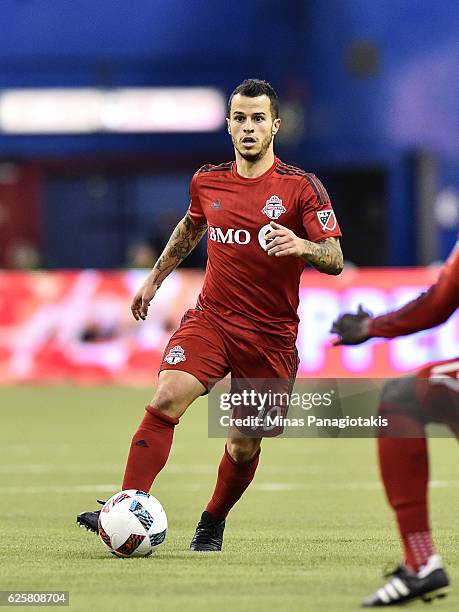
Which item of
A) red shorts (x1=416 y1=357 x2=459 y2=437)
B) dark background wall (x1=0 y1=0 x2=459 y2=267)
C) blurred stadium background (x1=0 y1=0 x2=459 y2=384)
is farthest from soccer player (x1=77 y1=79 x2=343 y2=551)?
dark background wall (x1=0 y1=0 x2=459 y2=267)

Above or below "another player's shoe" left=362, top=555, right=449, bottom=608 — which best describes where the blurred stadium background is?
above

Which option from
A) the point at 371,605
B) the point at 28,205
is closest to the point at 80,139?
the point at 28,205

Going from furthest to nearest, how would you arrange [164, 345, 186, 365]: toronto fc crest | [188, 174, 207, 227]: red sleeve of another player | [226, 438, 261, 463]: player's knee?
1. [188, 174, 207, 227]: red sleeve of another player
2. [226, 438, 261, 463]: player's knee
3. [164, 345, 186, 365]: toronto fc crest

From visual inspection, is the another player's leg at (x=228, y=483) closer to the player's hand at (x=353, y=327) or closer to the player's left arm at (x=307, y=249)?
the player's left arm at (x=307, y=249)

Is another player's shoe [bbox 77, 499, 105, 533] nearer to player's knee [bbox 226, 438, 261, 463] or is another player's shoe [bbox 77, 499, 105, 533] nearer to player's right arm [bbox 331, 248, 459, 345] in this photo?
player's knee [bbox 226, 438, 261, 463]

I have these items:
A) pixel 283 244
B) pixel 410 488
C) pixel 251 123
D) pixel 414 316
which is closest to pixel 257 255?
pixel 251 123

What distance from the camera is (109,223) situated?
30234mm

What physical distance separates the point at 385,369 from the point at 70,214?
14.5 metres

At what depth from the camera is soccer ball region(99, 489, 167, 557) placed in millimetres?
6418

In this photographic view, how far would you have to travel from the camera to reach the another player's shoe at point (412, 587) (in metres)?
5.12

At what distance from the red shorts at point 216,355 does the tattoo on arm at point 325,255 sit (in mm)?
606

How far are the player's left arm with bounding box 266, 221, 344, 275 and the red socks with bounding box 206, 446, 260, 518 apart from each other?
1.11 m

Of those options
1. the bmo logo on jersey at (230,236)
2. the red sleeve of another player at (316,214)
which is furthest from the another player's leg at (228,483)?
the red sleeve of another player at (316,214)

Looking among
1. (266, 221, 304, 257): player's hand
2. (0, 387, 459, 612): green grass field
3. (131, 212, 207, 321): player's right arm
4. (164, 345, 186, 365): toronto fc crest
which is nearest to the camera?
(0, 387, 459, 612): green grass field
